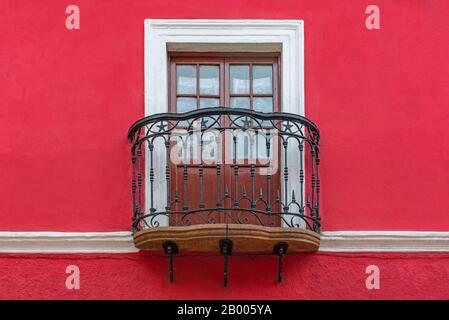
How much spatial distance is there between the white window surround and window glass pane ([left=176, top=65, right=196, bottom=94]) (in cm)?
19

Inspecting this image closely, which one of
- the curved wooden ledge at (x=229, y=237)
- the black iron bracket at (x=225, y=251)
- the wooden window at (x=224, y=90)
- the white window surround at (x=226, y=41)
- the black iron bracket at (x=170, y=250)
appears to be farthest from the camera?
the white window surround at (x=226, y=41)

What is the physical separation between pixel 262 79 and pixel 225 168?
3.43 feet

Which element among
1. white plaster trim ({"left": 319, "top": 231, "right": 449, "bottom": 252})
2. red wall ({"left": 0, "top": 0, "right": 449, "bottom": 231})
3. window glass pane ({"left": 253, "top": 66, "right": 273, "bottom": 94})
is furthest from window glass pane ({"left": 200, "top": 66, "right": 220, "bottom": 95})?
white plaster trim ({"left": 319, "top": 231, "right": 449, "bottom": 252})

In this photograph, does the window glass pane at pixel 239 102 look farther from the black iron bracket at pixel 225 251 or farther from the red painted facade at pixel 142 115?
the black iron bracket at pixel 225 251

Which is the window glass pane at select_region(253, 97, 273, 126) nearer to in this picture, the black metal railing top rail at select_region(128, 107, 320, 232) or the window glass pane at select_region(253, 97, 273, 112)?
the window glass pane at select_region(253, 97, 273, 112)

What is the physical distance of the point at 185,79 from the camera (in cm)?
1173

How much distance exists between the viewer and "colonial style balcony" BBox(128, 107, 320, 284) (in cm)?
1075

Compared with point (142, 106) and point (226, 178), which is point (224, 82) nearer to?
point (142, 106)

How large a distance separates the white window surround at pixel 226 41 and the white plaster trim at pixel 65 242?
4.72 feet

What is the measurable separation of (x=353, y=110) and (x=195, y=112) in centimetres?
165

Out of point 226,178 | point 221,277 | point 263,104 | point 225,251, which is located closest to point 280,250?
point 225,251

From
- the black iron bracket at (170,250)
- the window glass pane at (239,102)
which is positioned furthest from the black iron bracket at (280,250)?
the window glass pane at (239,102)

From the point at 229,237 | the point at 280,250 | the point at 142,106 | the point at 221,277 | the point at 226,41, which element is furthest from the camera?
the point at 226,41

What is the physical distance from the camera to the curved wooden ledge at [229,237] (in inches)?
413
